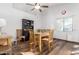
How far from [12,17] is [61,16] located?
0.66 meters

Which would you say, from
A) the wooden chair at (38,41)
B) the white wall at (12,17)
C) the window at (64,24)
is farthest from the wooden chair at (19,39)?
the window at (64,24)

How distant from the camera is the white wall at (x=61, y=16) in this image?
5.22ft

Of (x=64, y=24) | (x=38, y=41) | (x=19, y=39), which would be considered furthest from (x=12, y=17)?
(x=64, y=24)

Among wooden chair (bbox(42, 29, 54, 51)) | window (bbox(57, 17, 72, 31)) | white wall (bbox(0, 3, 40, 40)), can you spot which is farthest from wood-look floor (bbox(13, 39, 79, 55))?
white wall (bbox(0, 3, 40, 40))

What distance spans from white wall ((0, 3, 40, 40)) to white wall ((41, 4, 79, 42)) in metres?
0.15

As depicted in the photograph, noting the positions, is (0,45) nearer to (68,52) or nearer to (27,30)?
(27,30)

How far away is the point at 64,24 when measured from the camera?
163 centimetres

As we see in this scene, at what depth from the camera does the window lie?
63.2 inches

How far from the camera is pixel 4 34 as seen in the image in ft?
5.22

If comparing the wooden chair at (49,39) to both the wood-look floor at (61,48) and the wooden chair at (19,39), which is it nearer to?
the wood-look floor at (61,48)
